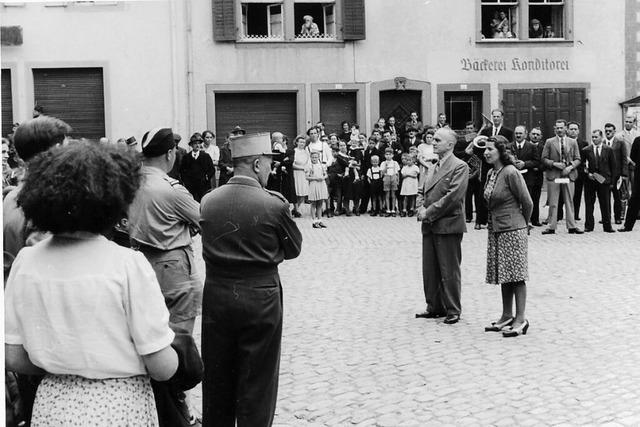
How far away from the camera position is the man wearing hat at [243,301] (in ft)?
17.1

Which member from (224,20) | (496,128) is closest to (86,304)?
(496,128)

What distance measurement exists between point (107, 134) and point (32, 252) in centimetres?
2257

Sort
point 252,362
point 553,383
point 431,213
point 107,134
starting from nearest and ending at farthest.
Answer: point 252,362 → point 553,383 → point 431,213 → point 107,134

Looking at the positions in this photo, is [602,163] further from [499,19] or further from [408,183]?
[499,19]

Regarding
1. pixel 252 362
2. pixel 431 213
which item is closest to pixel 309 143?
pixel 431 213

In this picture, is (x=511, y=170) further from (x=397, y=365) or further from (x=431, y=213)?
(x=397, y=365)

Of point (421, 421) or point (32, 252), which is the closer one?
point (32, 252)

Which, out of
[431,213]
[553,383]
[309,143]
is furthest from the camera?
[309,143]

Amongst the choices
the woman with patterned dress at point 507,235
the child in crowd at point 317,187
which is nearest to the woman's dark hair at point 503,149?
the woman with patterned dress at point 507,235

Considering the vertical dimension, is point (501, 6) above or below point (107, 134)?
above

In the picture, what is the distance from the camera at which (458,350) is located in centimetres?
818

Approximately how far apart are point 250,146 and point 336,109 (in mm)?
20797

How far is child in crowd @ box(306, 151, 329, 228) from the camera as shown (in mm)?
19531

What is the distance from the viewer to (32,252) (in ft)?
10.9
